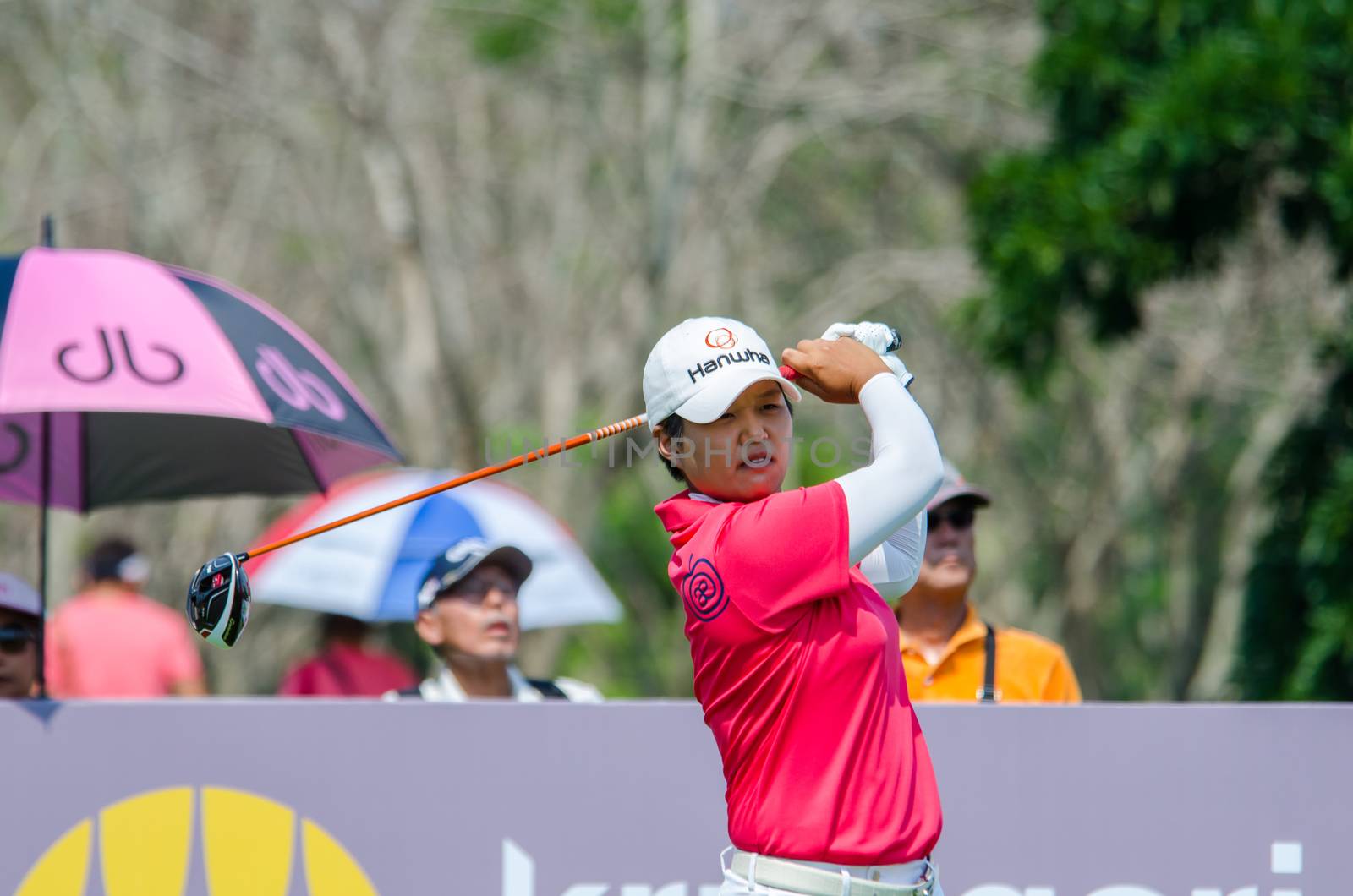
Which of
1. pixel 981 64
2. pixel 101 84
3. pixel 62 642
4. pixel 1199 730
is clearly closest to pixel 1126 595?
pixel 981 64

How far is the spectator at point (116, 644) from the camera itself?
7.71 metres

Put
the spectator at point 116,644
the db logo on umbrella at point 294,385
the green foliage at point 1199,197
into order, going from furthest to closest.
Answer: the spectator at point 116,644 < the green foliage at point 1199,197 < the db logo on umbrella at point 294,385

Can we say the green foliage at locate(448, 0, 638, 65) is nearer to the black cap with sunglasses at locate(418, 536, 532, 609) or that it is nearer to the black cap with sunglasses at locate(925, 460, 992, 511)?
the black cap with sunglasses at locate(418, 536, 532, 609)

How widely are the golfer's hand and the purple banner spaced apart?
5.11 ft

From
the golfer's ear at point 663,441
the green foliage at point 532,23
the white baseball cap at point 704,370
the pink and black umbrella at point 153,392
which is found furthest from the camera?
the green foliage at point 532,23

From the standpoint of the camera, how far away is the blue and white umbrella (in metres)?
7.19

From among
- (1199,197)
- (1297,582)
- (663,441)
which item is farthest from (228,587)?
(1297,582)

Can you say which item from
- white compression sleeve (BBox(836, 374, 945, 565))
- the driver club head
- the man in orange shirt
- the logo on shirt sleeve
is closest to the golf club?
the driver club head

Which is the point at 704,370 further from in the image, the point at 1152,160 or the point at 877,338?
the point at 1152,160

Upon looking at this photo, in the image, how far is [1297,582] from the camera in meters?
7.79

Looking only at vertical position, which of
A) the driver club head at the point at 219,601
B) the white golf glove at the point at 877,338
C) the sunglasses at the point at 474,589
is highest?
the white golf glove at the point at 877,338

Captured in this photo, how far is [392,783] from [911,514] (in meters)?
2.02

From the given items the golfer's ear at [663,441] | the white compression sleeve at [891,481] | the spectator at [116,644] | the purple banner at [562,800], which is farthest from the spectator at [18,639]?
the white compression sleeve at [891,481]

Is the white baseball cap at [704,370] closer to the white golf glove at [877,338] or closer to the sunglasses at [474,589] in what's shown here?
the white golf glove at [877,338]
